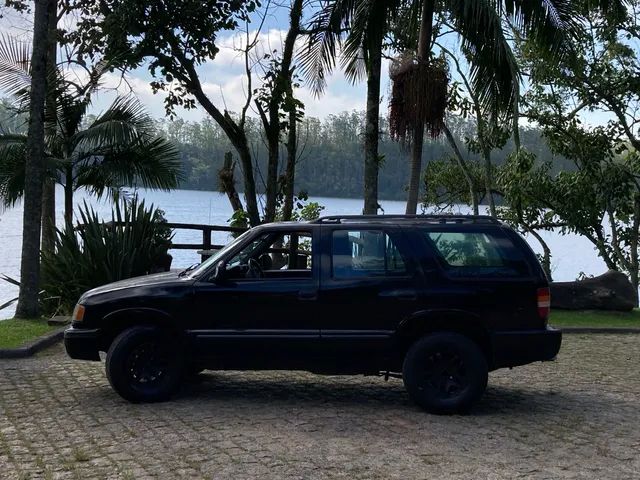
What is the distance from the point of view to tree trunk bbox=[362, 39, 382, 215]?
52.5 feet

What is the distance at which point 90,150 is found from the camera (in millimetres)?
17188

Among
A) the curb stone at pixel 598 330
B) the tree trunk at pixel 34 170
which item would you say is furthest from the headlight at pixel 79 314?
the curb stone at pixel 598 330

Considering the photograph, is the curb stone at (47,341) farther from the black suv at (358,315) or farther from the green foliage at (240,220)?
the green foliage at (240,220)

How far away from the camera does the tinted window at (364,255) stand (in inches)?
328

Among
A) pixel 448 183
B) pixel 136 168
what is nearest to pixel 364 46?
pixel 136 168

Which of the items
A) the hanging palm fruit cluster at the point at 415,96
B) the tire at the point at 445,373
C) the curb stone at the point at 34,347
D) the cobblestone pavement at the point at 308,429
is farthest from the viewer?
the hanging palm fruit cluster at the point at 415,96

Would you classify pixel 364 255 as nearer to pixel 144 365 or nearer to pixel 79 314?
pixel 144 365

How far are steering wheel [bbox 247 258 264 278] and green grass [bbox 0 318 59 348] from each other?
4.04 metres

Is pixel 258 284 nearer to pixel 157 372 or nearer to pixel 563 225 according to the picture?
pixel 157 372

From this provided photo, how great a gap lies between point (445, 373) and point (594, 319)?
792cm

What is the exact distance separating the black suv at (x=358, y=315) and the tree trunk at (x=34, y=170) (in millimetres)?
5731

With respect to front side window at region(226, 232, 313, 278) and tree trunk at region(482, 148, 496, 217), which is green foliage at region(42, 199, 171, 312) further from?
tree trunk at region(482, 148, 496, 217)

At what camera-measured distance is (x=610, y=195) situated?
23688mm

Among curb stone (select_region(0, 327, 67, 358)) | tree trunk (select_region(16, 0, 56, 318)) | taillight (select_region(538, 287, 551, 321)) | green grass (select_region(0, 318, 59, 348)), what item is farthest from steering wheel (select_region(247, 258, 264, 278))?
tree trunk (select_region(16, 0, 56, 318))
